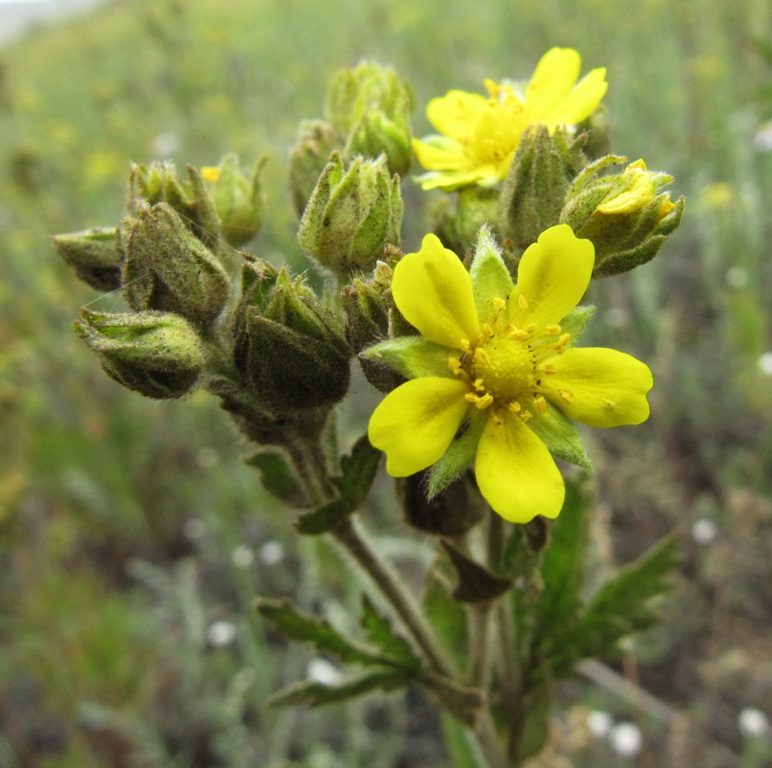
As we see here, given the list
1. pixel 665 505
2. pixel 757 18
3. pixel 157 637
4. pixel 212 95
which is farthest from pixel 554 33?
pixel 157 637

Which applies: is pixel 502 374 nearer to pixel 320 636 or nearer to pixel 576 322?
pixel 576 322

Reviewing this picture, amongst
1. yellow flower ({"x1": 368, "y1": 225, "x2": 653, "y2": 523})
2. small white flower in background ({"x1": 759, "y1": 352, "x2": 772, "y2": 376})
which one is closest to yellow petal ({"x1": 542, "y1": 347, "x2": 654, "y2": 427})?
yellow flower ({"x1": 368, "y1": 225, "x2": 653, "y2": 523})

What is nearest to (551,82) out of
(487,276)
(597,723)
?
(487,276)

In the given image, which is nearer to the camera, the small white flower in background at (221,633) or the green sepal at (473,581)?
the green sepal at (473,581)

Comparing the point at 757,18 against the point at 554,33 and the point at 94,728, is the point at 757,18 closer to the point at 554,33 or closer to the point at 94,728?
the point at 554,33

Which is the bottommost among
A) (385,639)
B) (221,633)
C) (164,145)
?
(221,633)

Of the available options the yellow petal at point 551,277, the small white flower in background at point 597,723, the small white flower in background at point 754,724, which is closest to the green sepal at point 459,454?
the yellow petal at point 551,277

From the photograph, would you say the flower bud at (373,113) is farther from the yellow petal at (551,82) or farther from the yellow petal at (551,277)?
the yellow petal at (551,277)

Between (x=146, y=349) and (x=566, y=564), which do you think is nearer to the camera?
(x=146, y=349)
